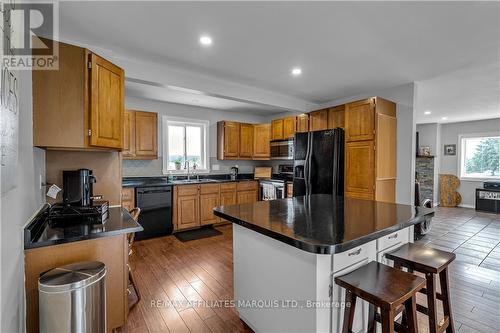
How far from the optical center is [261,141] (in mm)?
5617

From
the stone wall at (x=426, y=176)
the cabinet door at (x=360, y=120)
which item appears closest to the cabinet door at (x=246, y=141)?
the cabinet door at (x=360, y=120)

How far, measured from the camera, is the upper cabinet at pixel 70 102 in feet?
5.70

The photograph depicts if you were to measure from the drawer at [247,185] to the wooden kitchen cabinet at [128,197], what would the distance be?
2028 mm

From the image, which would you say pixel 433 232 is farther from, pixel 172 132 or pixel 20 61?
pixel 20 61

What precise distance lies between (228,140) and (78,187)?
3481mm

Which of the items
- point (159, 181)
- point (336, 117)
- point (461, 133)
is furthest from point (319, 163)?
point (461, 133)

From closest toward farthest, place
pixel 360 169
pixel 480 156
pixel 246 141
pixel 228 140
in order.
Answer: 1. pixel 360 169
2. pixel 228 140
3. pixel 246 141
4. pixel 480 156

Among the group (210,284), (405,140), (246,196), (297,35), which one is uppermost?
(297,35)

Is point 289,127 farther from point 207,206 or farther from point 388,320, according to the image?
point 388,320

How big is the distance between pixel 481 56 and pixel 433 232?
3.12 m

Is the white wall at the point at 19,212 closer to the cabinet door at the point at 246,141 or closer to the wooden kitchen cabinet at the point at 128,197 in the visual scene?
the wooden kitchen cabinet at the point at 128,197

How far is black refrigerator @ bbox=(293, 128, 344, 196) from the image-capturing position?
382cm

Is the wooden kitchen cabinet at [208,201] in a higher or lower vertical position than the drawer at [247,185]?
lower

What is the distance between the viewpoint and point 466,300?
90.8 inches
